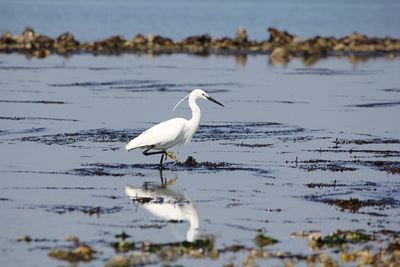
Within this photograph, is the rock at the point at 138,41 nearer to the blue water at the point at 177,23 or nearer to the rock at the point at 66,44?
the rock at the point at 66,44

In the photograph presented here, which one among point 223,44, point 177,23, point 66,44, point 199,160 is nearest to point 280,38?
point 223,44

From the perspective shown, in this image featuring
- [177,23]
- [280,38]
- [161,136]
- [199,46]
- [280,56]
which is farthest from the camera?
[177,23]

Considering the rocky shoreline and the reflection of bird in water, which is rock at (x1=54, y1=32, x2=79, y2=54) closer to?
the rocky shoreline

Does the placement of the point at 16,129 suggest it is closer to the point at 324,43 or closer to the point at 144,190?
the point at 144,190

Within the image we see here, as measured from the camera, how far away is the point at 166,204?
577 inches

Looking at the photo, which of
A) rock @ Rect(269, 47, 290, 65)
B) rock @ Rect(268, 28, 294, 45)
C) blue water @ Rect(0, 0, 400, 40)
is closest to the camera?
rock @ Rect(269, 47, 290, 65)

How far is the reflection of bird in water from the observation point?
13.6m

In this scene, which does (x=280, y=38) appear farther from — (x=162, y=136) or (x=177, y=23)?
(x=177, y=23)

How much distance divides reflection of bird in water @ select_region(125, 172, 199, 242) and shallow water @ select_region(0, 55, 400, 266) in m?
0.03

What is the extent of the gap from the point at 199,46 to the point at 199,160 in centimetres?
3832

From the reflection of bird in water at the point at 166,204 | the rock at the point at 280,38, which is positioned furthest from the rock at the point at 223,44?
the reflection of bird in water at the point at 166,204

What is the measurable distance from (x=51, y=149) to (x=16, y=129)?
3203mm

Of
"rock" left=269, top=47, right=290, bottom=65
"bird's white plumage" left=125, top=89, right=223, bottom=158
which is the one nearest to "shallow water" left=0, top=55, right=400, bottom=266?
"bird's white plumage" left=125, top=89, right=223, bottom=158

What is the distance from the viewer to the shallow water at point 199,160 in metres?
13.2
